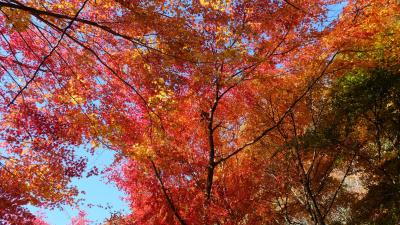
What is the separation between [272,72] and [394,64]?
3.67 m

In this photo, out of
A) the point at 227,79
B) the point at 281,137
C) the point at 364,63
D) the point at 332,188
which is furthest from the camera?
the point at 332,188

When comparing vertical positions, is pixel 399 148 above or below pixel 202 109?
below

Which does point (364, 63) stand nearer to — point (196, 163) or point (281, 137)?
point (281, 137)

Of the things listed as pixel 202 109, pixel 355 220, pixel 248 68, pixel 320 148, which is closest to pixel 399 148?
pixel 320 148

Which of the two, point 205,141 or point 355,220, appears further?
point 355,220

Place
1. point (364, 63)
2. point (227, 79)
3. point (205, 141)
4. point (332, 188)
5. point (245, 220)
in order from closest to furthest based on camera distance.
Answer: point (227, 79)
point (364, 63)
point (205, 141)
point (245, 220)
point (332, 188)

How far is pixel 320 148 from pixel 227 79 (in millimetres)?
3924

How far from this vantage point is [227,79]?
10.4 metres

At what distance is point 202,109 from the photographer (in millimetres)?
11953

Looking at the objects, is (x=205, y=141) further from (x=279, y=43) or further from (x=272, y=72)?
(x=279, y=43)

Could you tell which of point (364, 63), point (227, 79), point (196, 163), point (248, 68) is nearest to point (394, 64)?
point (364, 63)

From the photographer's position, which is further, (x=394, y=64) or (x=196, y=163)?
(x=196, y=163)

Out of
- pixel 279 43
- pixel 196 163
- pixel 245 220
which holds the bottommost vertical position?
pixel 245 220

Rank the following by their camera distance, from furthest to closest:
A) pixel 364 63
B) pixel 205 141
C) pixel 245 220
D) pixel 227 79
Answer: pixel 245 220, pixel 205 141, pixel 364 63, pixel 227 79
